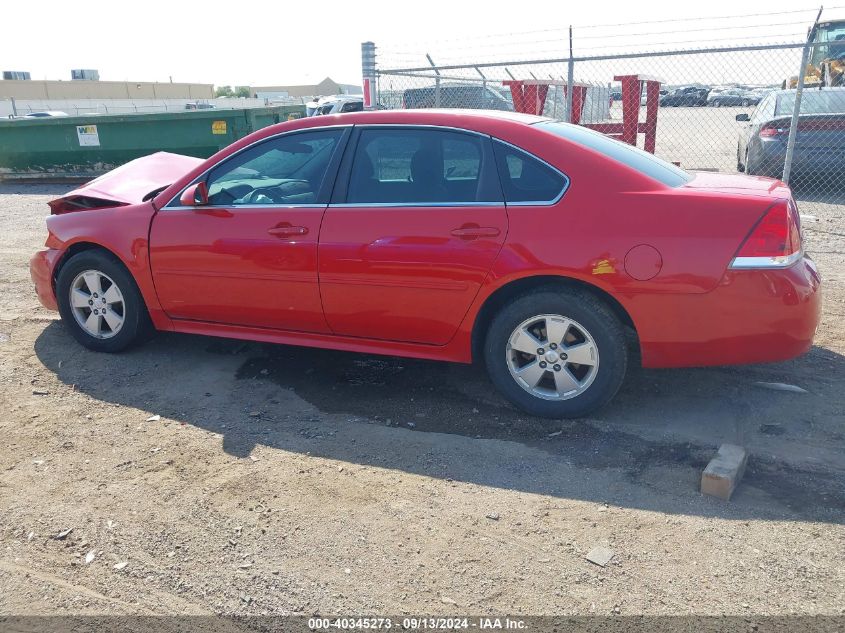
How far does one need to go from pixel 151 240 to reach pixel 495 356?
2.42 m

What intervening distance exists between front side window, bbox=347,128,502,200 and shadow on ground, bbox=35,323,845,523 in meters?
1.23

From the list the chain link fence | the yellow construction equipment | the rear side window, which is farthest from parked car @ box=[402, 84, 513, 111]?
the rear side window

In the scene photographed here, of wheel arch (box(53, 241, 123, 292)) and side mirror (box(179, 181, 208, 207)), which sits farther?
wheel arch (box(53, 241, 123, 292))

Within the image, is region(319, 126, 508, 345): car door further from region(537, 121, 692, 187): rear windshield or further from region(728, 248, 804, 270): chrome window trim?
region(728, 248, 804, 270): chrome window trim

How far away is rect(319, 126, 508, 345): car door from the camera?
4.22 meters

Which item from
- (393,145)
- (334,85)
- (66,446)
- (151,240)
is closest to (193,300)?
(151,240)

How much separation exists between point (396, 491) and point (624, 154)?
92.4 inches

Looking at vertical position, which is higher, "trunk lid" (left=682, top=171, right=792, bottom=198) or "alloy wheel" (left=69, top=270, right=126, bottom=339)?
"trunk lid" (left=682, top=171, right=792, bottom=198)

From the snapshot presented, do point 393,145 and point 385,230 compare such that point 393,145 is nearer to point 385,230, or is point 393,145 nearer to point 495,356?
point 385,230

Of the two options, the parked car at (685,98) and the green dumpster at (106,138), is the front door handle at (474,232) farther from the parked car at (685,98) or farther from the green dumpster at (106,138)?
the parked car at (685,98)

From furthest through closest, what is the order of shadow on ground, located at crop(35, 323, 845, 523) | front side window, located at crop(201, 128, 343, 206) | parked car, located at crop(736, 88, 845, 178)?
parked car, located at crop(736, 88, 845, 178) → front side window, located at crop(201, 128, 343, 206) → shadow on ground, located at crop(35, 323, 845, 523)

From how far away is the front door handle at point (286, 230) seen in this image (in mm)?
4574

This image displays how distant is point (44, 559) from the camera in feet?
10.3

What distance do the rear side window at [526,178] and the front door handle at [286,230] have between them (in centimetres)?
123
